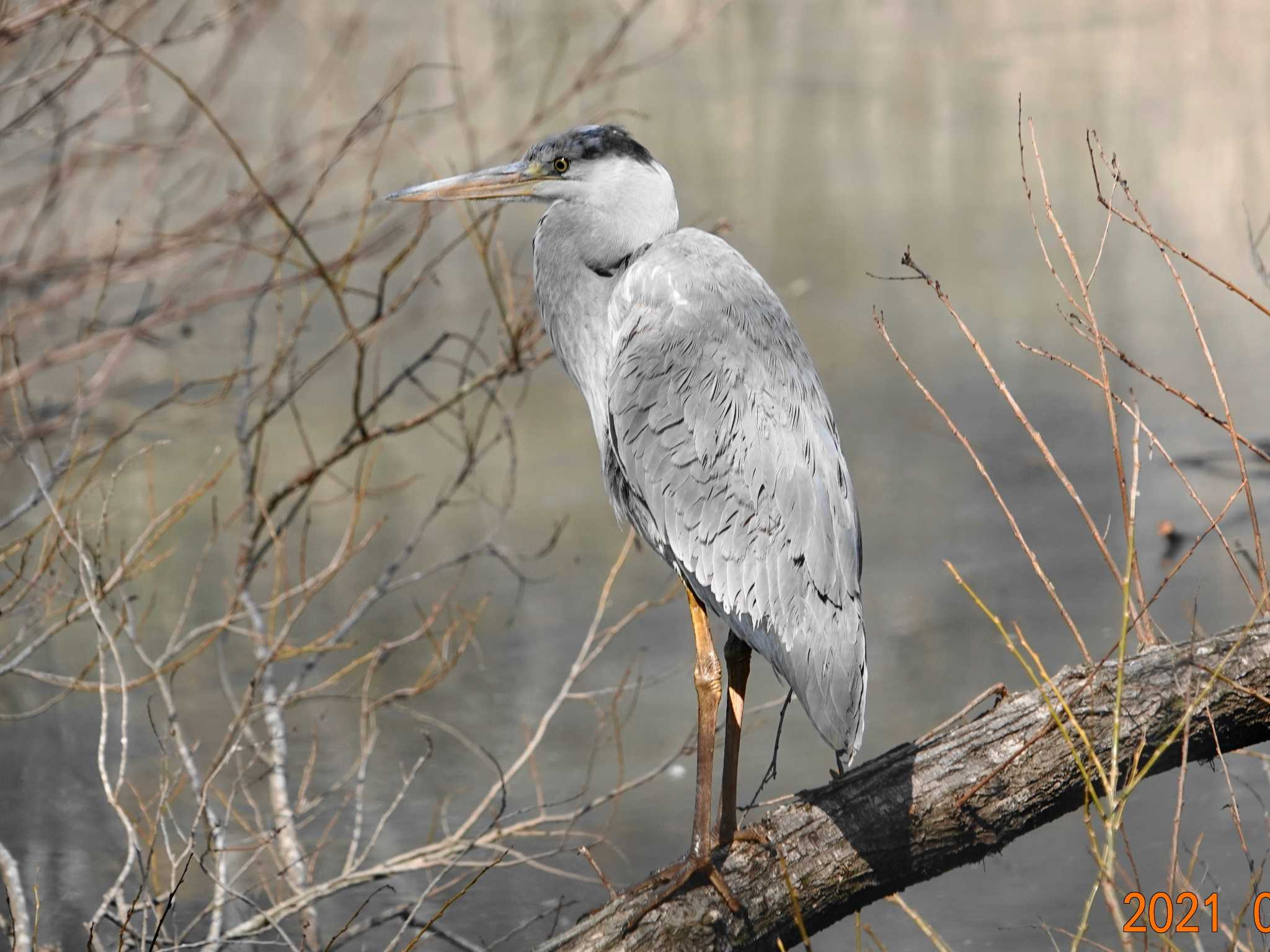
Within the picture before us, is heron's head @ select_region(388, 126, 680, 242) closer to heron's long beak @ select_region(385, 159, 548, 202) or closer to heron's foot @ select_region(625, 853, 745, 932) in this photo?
heron's long beak @ select_region(385, 159, 548, 202)

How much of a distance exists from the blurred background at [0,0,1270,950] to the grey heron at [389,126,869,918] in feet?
0.90

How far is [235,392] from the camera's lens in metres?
7.84

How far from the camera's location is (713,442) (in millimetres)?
2043

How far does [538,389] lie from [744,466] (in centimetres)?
593

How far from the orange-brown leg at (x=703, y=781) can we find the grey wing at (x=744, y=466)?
0.20 ft

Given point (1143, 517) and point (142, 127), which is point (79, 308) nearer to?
point (142, 127)

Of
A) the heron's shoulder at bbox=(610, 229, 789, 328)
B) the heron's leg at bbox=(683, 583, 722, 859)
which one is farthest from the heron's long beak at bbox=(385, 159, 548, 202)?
the heron's leg at bbox=(683, 583, 722, 859)

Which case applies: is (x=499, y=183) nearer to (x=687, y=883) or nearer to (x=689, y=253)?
(x=689, y=253)

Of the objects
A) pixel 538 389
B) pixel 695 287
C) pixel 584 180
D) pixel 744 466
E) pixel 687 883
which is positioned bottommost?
pixel 538 389

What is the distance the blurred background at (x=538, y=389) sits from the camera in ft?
9.87

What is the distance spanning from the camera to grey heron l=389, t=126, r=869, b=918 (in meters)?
1.98

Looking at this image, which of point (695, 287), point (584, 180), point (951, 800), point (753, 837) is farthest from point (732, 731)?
point (584, 180)

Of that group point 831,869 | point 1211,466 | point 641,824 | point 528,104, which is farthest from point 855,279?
point 831,869

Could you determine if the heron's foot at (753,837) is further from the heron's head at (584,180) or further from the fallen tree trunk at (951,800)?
the heron's head at (584,180)
